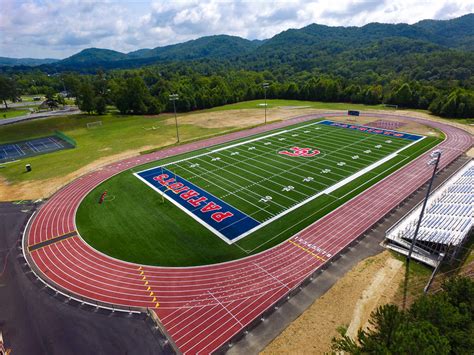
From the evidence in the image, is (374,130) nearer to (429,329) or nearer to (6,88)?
(429,329)

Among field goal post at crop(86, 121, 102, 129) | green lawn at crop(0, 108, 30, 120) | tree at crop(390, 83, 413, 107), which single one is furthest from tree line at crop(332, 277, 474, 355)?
green lawn at crop(0, 108, 30, 120)

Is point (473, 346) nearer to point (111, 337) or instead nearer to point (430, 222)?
point (430, 222)

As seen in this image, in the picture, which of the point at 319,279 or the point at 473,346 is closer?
the point at 473,346

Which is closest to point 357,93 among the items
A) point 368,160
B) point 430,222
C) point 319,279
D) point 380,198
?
point 368,160

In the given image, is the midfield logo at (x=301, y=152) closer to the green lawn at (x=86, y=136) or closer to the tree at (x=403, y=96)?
the green lawn at (x=86, y=136)

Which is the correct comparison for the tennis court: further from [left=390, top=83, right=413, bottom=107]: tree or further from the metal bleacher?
[left=390, top=83, right=413, bottom=107]: tree

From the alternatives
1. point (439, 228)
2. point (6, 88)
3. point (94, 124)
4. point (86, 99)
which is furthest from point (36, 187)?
point (6, 88)
